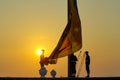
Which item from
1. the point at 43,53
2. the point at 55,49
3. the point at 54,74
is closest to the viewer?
the point at 54,74

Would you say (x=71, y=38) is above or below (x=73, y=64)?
above

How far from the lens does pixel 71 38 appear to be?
43688 mm

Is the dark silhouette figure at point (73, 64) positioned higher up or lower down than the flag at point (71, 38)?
lower down

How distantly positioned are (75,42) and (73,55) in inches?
57.1

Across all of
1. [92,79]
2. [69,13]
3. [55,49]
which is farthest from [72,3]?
[92,79]

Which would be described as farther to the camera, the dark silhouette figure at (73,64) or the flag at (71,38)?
the flag at (71,38)

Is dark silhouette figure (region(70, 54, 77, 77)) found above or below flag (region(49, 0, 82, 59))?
below

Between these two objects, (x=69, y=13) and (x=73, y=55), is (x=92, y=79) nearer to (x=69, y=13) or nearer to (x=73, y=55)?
(x=73, y=55)

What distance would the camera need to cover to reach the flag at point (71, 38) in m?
43.2

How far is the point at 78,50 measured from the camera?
42.9m

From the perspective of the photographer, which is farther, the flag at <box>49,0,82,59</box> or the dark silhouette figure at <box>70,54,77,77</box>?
the flag at <box>49,0,82,59</box>

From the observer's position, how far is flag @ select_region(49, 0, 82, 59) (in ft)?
142

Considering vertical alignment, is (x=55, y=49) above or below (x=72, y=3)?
below

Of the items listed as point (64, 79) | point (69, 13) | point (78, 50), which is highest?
point (69, 13)
